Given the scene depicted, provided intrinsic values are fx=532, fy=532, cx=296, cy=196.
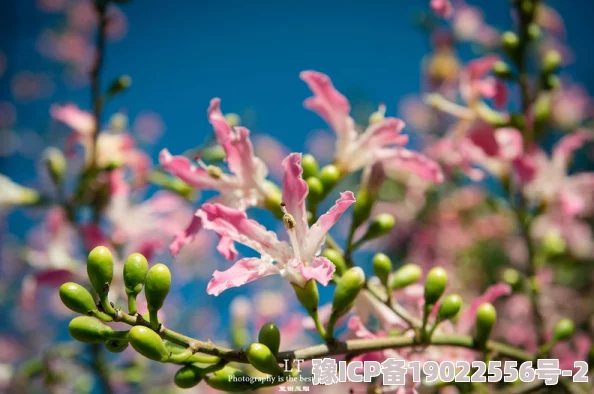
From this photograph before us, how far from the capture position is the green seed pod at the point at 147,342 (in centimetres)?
93

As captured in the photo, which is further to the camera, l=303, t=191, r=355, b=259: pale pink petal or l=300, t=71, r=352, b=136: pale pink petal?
l=300, t=71, r=352, b=136: pale pink petal

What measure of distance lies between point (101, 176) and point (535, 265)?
1646 mm

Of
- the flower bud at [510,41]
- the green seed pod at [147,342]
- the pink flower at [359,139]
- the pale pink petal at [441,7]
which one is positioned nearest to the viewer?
the green seed pod at [147,342]

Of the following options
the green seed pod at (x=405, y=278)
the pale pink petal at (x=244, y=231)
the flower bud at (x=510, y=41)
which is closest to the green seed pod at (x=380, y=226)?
the green seed pod at (x=405, y=278)

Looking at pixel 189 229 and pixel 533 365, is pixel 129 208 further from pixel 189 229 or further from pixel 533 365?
pixel 533 365

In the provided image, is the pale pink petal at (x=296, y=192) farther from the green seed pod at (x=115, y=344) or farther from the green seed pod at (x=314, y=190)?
the green seed pod at (x=115, y=344)

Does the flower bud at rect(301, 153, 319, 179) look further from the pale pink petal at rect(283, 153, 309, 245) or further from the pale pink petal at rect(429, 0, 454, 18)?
the pale pink petal at rect(429, 0, 454, 18)

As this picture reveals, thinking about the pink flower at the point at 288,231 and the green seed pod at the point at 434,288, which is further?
the green seed pod at the point at 434,288

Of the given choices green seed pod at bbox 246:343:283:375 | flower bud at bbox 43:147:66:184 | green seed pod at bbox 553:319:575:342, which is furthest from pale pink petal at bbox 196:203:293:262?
flower bud at bbox 43:147:66:184

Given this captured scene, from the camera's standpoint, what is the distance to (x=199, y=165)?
141cm

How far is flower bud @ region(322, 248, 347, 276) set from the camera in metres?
1.27

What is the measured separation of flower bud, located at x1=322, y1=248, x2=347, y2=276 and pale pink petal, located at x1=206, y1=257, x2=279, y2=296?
186 millimetres

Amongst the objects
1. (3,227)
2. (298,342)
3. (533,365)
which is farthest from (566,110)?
(3,227)

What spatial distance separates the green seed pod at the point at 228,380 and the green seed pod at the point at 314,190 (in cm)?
47
